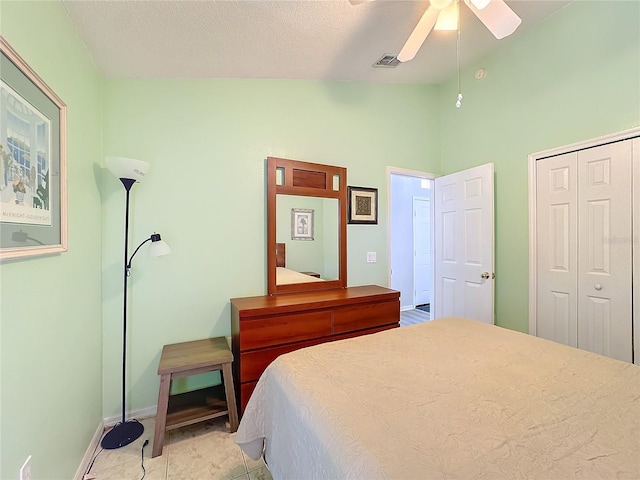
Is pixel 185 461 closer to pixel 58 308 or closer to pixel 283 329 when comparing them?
pixel 283 329

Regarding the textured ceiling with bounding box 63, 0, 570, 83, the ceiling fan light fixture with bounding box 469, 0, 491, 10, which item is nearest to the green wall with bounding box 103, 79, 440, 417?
the textured ceiling with bounding box 63, 0, 570, 83

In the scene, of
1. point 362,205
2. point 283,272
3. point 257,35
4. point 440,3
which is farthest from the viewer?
point 362,205

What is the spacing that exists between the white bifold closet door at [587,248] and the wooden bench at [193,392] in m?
2.60

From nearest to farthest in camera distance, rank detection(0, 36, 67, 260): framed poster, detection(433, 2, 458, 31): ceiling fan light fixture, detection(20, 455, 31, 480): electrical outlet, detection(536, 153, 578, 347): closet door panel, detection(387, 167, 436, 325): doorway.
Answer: detection(0, 36, 67, 260): framed poster, detection(20, 455, 31, 480): electrical outlet, detection(433, 2, 458, 31): ceiling fan light fixture, detection(536, 153, 578, 347): closet door panel, detection(387, 167, 436, 325): doorway

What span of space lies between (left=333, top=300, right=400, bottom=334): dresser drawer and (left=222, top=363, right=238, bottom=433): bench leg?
0.83 meters

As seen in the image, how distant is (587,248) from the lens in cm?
216

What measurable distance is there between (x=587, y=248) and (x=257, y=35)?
9.38 ft

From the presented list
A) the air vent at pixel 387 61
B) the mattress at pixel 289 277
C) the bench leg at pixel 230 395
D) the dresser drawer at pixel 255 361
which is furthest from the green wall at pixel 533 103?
the bench leg at pixel 230 395

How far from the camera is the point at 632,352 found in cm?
194

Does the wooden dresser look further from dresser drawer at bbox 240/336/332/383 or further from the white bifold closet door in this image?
the white bifold closet door

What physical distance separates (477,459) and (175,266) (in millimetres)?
2148

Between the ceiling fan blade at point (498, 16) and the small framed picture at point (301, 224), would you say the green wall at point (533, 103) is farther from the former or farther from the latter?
the small framed picture at point (301, 224)

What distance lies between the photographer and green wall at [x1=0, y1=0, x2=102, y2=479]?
101cm

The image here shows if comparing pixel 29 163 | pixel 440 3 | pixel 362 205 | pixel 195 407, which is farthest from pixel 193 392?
pixel 440 3
